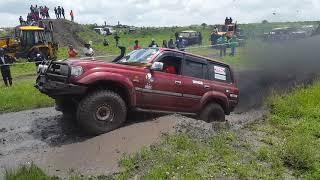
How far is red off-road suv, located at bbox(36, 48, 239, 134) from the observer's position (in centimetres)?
902

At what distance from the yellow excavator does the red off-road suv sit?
19.2 m

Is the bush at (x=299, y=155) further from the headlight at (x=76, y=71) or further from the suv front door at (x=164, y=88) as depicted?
the headlight at (x=76, y=71)

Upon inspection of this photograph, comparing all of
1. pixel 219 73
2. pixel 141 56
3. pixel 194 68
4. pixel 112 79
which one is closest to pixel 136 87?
pixel 112 79

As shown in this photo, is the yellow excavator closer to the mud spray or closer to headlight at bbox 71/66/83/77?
the mud spray

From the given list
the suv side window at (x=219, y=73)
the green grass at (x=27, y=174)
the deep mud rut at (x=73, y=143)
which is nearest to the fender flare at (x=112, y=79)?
the deep mud rut at (x=73, y=143)

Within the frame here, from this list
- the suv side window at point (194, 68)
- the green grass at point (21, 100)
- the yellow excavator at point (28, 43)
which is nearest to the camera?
the suv side window at point (194, 68)

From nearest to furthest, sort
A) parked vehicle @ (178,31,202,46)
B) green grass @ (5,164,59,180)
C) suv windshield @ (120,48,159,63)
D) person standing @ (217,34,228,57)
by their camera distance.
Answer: green grass @ (5,164,59,180)
suv windshield @ (120,48,159,63)
person standing @ (217,34,228,57)
parked vehicle @ (178,31,202,46)

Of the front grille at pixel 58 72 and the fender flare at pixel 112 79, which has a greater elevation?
the front grille at pixel 58 72

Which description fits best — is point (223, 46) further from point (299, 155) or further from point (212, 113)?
point (299, 155)

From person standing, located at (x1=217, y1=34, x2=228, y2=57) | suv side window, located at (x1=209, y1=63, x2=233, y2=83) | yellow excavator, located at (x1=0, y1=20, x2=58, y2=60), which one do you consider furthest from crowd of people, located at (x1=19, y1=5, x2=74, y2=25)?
suv side window, located at (x1=209, y1=63, x2=233, y2=83)

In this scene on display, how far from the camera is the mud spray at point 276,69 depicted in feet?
55.0

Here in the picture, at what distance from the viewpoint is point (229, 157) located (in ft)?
27.2

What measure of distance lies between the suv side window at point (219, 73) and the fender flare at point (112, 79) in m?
2.58

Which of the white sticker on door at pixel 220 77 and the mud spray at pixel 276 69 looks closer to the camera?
the white sticker on door at pixel 220 77
